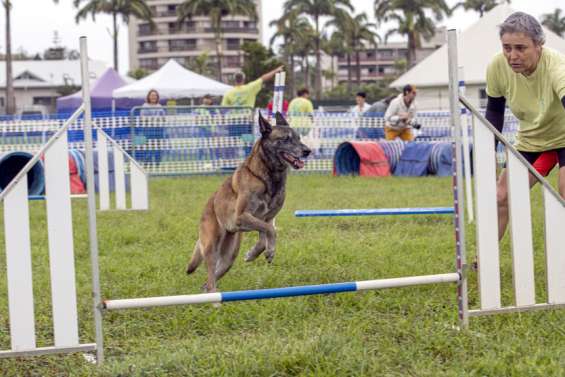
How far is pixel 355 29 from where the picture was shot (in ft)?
237

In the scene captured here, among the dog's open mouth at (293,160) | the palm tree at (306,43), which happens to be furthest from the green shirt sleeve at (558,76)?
the palm tree at (306,43)

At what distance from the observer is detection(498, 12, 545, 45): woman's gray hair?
14.4 ft

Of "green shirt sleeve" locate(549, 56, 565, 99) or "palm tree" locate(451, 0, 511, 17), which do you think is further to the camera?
"palm tree" locate(451, 0, 511, 17)

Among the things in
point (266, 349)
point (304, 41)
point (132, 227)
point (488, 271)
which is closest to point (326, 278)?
point (488, 271)

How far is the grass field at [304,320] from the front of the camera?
335 cm

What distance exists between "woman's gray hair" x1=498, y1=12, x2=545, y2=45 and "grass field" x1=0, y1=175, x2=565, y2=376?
1424 mm

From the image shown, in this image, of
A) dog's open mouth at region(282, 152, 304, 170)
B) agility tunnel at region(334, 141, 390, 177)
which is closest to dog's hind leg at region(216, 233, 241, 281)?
dog's open mouth at region(282, 152, 304, 170)

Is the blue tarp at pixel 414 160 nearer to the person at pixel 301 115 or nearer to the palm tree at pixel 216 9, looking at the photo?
the person at pixel 301 115

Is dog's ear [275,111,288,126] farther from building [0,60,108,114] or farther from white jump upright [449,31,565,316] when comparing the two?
building [0,60,108,114]

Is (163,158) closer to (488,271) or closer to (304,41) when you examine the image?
(488,271)

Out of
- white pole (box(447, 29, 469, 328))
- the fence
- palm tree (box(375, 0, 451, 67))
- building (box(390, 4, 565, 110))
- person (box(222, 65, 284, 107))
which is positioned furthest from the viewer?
palm tree (box(375, 0, 451, 67))

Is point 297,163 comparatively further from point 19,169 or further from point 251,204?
point 19,169

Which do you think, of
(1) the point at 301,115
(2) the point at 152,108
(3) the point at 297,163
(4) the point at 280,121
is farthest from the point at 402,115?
(3) the point at 297,163

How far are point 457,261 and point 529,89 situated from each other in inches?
51.7
